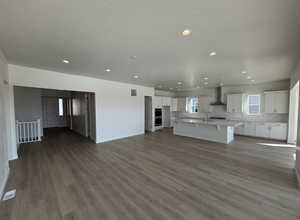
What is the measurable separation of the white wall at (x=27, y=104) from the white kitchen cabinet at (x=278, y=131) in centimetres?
1135

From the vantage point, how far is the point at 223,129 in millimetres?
5445

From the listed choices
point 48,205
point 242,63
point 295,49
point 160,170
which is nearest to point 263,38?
point 295,49

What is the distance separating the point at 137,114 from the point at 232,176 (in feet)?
16.9

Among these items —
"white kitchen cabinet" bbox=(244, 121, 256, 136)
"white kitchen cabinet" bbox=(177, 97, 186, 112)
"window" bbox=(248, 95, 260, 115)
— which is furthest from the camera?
"white kitchen cabinet" bbox=(177, 97, 186, 112)

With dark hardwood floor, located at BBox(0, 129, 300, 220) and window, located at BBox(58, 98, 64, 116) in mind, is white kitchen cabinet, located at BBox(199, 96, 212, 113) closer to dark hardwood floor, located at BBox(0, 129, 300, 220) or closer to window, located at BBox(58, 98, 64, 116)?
dark hardwood floor, located at BBox(0, 129, 300, 220)

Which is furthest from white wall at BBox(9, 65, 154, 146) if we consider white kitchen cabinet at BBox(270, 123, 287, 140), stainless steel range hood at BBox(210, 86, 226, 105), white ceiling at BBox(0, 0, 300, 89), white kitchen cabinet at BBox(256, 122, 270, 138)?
white kitchen cabinet at BBox(270, 123, 287, 140)

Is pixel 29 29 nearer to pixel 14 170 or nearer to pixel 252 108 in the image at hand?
pixel 14 170

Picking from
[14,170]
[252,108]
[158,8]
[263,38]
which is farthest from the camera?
[252,108]

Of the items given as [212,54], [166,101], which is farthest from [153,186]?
[166,101]

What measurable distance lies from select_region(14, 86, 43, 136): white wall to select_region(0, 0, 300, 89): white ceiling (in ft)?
12.3

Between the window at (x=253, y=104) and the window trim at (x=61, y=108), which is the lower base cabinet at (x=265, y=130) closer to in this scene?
the window at (x=253, y=104)

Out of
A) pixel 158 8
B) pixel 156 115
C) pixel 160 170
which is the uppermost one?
pixel 158 8

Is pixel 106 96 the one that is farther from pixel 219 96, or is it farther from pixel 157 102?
pixel 219 96

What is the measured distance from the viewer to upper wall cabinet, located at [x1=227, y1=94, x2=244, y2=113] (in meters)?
6.87
